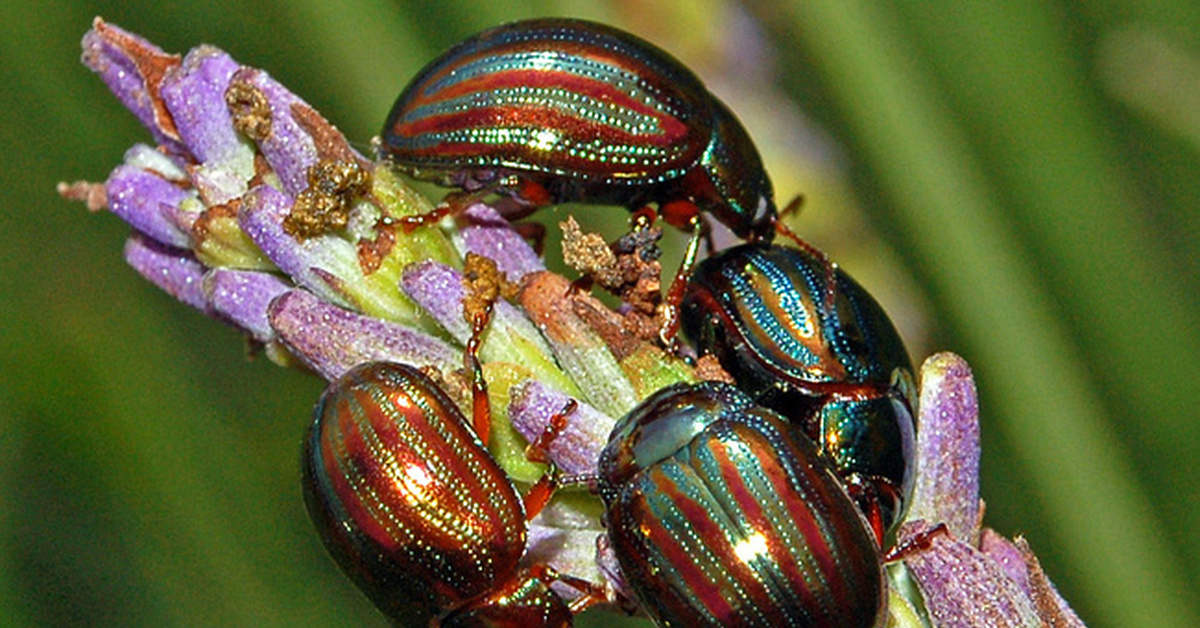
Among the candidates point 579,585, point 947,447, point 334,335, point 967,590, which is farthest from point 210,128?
point 967,590

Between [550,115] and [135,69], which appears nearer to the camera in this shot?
[135,69]

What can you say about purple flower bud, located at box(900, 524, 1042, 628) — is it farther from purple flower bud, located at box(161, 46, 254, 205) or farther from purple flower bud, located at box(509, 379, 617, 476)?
purple flower bud, located at box(161, 46, 254, 205)

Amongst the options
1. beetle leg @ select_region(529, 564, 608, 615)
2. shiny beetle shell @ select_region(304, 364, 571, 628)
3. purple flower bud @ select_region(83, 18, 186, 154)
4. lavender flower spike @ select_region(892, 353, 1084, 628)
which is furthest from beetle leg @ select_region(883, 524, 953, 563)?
purple flower bud @ select_region(83, 18, 186, 154)

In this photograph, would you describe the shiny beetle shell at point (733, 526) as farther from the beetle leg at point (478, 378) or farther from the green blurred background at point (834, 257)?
the green blurred background at point (834, 257)

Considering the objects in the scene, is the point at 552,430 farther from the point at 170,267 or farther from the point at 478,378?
the point at 170,267

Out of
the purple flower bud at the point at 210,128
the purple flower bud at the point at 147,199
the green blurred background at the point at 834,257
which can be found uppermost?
the purple flower bud at the point at 210,128

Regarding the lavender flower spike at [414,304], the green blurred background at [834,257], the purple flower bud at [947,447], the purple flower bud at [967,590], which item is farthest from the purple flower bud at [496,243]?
the green blurred background at [834,257]
